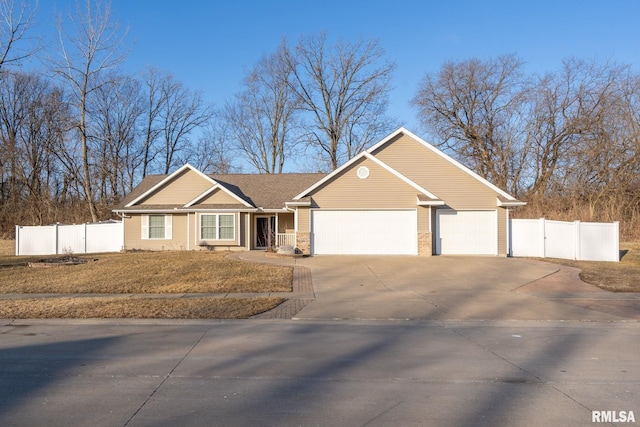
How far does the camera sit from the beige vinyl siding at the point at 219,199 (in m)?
26.0

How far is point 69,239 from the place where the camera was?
26.6 meters

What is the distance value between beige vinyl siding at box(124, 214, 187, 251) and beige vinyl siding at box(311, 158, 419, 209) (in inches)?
367

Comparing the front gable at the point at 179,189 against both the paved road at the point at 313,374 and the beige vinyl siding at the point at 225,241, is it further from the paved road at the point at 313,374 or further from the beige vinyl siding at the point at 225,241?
the paved road at the point at 313,374

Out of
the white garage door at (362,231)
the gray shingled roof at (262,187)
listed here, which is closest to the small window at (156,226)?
the gray shingled roof at (262,187)

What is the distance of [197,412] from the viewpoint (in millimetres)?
4387

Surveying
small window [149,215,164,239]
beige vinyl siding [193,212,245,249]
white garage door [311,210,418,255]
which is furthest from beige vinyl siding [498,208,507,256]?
small window [149,215,164,239]

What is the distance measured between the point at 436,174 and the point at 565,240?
6.99m

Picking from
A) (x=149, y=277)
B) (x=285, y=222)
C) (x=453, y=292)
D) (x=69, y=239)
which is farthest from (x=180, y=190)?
(x=453, y=292)

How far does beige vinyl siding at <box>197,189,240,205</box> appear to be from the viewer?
2600cm

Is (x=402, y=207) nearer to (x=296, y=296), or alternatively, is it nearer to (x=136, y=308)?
(x=296, y=296)

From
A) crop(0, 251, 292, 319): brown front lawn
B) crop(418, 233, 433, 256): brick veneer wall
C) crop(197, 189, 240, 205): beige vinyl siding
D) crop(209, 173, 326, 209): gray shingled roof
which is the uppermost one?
crop(209, 173, 326, 209): gray shingled roof

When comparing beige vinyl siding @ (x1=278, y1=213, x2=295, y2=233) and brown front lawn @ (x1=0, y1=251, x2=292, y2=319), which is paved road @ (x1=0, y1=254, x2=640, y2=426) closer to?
brown front lawn @ (x1=0, y1=251, x2=292, y2=319)

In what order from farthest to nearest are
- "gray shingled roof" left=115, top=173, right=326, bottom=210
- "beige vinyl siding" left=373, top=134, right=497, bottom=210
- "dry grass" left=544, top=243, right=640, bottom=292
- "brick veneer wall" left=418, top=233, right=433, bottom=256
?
"gray shingled roof" left=115, top=173, right=326, bottom=210 < "beige vinyl siding" left=373, top=134, right=497, bottom=210 < "brick veneer wall" left=418, top=233, right=433, bottom=256 < "dry grass" left=544, top=243, right=640, bottom=292

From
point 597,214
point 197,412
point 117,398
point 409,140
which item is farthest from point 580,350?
point 597,214
